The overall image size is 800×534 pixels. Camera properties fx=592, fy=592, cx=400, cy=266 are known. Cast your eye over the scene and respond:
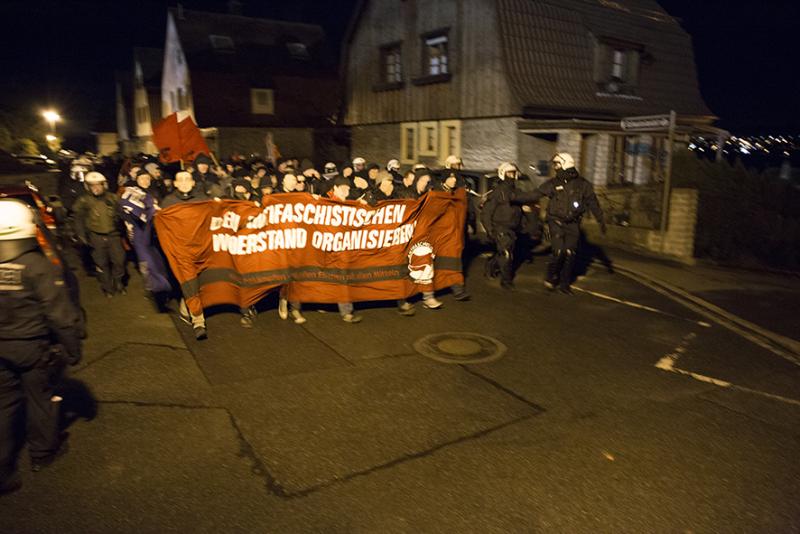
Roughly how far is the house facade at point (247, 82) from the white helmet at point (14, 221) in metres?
27.1

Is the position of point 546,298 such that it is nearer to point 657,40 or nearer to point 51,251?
point 51,251

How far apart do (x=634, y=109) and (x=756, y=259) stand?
1132 cm

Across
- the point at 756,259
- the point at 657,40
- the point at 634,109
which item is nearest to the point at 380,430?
the point at 756,259

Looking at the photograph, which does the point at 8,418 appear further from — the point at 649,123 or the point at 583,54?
the point at 583,54

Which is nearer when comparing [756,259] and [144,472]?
[144,472]

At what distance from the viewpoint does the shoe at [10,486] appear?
399cm

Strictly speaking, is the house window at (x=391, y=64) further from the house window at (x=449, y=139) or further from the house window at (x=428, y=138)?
the house window at (x=449, y=139)

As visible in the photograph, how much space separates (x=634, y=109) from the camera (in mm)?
21438

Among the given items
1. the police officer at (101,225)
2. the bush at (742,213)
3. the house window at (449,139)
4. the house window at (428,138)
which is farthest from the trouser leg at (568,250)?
the house window at (428,138)

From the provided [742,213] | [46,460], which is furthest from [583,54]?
[46,460]

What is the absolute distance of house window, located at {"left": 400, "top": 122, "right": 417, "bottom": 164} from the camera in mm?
22461

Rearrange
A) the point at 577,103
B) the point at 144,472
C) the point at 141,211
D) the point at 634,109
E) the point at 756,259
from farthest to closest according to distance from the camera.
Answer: the point at 634,109
the point at 577,103
the point at 756,259
the point at 141,211
the point at 144,472

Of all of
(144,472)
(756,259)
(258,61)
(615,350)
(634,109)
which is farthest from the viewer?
(258,61)

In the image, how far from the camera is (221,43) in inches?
1328
